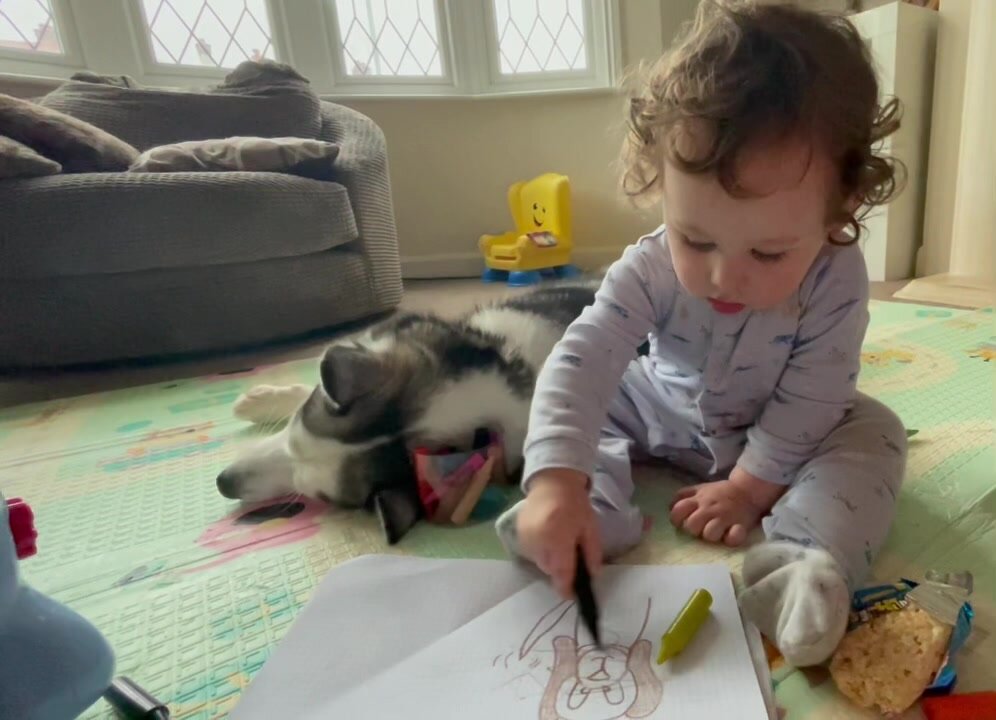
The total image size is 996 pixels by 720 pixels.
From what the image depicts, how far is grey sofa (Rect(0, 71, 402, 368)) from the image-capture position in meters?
1.44

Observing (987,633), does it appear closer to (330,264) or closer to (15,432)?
(15,432)

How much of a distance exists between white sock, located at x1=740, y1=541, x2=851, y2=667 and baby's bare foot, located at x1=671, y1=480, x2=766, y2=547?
94 millimetres

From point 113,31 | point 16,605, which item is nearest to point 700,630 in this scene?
point 16,605

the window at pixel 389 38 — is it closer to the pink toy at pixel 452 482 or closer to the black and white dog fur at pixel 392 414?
the black and white dog fur at pixel 392 414

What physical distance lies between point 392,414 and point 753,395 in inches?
15.0

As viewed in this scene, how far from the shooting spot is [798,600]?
49 centimetres

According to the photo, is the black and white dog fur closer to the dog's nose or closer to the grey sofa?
the dog's nose

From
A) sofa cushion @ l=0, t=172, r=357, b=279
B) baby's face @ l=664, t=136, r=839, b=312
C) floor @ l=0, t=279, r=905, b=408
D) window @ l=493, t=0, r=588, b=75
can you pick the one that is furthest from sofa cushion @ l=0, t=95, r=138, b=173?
window @ l=493, t=0, r=588, b=75

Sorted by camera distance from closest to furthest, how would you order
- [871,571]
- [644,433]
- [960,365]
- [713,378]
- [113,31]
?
[871,571] < [713,378] < [644,433] < [960,365] < [113,31]

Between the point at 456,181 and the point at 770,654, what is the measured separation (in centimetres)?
260

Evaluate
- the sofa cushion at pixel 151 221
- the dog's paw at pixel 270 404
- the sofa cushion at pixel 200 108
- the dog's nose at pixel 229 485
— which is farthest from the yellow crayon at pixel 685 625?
the sofa cushion at pixel 200 108

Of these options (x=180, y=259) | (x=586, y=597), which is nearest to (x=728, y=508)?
(x=586, y=597)

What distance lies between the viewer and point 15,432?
1207 mm

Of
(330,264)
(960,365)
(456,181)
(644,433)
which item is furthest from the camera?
(456,181)
